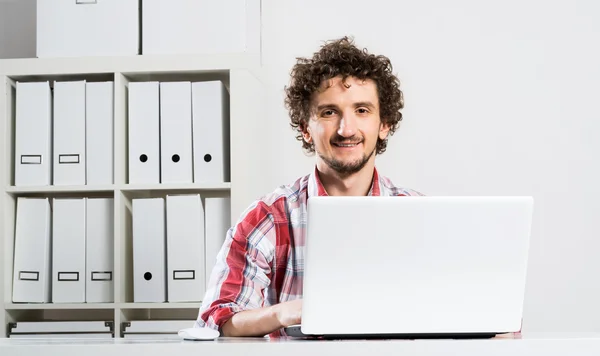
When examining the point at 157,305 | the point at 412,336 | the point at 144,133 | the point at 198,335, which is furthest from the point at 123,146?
the point at 412,336

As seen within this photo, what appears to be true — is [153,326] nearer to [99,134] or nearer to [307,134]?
[99,134]

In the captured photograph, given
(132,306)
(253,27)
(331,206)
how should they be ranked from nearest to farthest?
(331,206) → (132,306) → (253,27)

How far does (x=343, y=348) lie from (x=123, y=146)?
165 cm

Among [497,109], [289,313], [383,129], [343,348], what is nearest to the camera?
[343,348]

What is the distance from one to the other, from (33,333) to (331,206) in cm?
174

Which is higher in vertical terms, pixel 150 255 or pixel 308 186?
pixel 308 186

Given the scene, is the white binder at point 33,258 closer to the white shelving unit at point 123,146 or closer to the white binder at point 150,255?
the white shelving unit at point 123,146

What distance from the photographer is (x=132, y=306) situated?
8.65 ft

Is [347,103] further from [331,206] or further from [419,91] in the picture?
[331,206]

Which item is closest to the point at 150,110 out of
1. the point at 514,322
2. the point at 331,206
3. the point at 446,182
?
the point at 446,182

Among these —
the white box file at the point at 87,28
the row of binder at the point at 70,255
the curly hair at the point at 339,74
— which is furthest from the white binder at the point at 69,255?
the curly hair at the point at 339,74

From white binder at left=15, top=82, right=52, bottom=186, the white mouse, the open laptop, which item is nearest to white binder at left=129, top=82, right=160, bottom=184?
white binder at left=15, top=82, right=52, bottom=186

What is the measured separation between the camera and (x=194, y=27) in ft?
8.81

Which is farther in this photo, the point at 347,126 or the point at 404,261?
the point at 347,126
